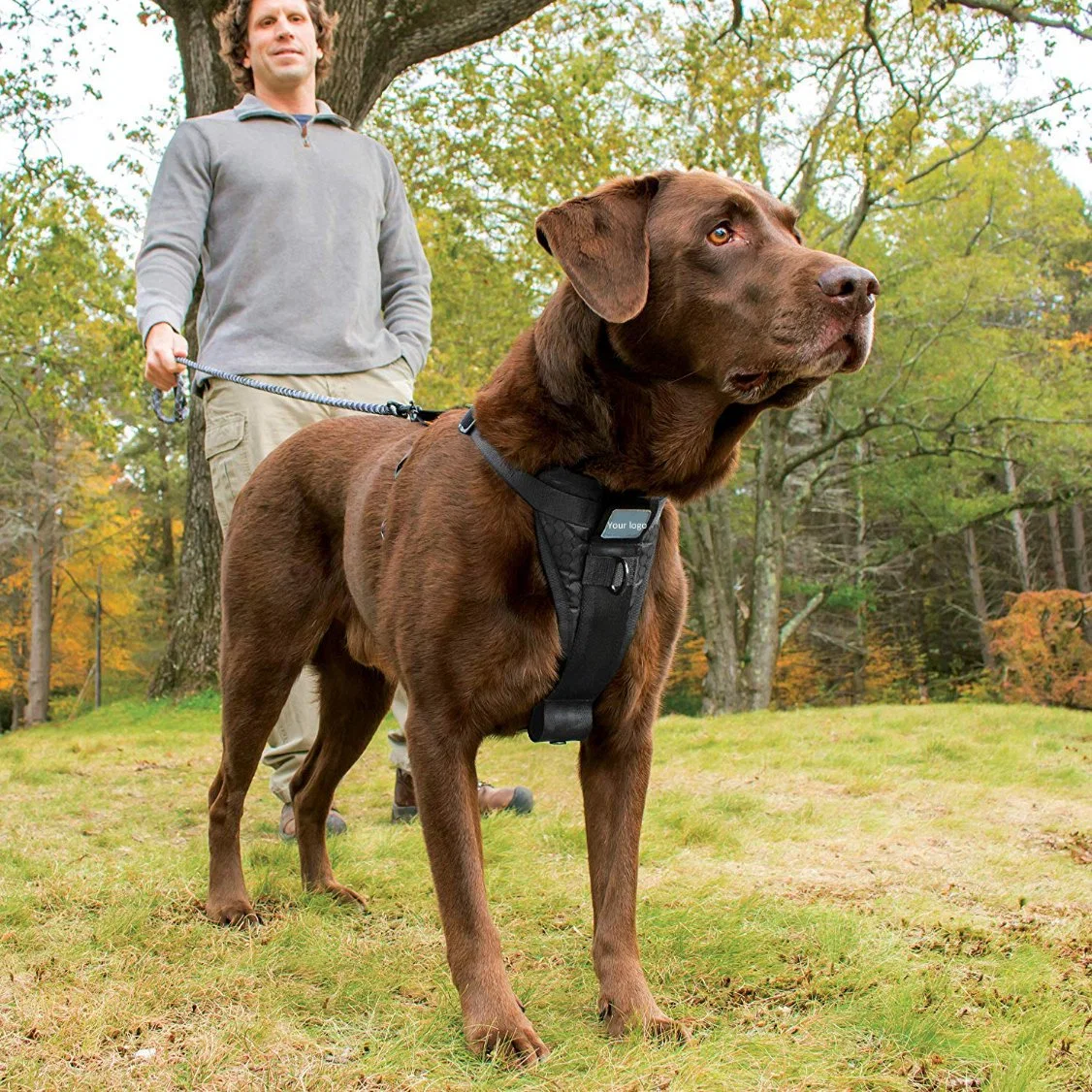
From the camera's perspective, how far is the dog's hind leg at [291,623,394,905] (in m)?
3.56

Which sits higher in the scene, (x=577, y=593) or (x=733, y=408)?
(x=733, y=408)

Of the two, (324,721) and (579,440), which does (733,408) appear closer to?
(579,440)

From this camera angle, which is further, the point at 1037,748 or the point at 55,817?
the point at 1037,748

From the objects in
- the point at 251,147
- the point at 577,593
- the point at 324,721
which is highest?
the point at 251,147

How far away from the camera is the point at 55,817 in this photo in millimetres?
4781

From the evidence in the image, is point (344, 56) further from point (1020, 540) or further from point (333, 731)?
point (1020, 540)

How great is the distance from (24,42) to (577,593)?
1362cm

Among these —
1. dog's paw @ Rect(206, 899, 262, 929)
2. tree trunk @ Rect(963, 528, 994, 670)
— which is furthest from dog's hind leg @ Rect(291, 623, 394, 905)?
tree trunk @ Rect(963, 528, 994, 670)

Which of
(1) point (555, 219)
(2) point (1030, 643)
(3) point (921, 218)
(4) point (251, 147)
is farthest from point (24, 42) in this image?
(3) point (921, 218)

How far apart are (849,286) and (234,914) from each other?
8.14 feet

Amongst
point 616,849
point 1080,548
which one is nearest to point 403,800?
point 616,849

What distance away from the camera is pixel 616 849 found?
8.46ft

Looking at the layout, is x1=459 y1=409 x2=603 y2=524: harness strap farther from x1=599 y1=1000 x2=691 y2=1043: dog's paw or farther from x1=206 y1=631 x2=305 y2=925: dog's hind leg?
x1=206 y1=631 x2=305 y2=925: dog's hind leg

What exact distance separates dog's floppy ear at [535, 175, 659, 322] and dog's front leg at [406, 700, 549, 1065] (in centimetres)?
102
